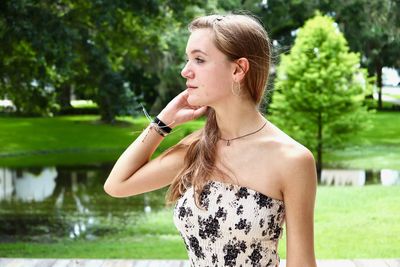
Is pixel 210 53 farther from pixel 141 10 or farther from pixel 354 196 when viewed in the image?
pixel 354 196

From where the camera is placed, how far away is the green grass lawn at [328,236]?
7.35 meters

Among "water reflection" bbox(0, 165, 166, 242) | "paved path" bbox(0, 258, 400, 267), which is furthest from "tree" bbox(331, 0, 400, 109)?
"paved path" bbox(0, 258, 400, 267)

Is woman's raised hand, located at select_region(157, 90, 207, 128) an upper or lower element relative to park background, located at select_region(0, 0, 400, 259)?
upper

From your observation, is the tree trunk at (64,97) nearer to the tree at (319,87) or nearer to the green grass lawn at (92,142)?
the green grass lawn at (92,142)

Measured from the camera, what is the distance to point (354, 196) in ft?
32.0

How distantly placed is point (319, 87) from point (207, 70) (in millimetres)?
10302

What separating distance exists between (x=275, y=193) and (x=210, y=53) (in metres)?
0.23

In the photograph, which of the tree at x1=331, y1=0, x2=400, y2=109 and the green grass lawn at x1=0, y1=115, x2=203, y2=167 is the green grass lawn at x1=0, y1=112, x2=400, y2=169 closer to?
the green grass lawn at x1=0, y1=115, x2=203, y2=167

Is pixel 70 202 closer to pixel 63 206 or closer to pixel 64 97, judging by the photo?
pixel 63 206

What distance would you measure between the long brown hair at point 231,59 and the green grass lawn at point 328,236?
5.70 meters

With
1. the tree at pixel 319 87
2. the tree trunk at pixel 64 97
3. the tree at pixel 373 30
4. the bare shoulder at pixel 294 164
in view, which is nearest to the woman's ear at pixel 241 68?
the bare shoulder at pixel 294 164

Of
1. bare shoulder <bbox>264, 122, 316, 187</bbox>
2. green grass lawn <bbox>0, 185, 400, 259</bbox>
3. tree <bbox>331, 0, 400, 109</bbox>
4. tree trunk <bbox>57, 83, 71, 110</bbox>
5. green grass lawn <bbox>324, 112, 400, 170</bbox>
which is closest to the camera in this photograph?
bare shoulder <bbox>264, 122, 316, 187</bbox>

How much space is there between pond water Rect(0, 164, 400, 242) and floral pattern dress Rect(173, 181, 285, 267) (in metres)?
7.37

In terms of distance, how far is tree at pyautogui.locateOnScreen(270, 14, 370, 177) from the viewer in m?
11.0
